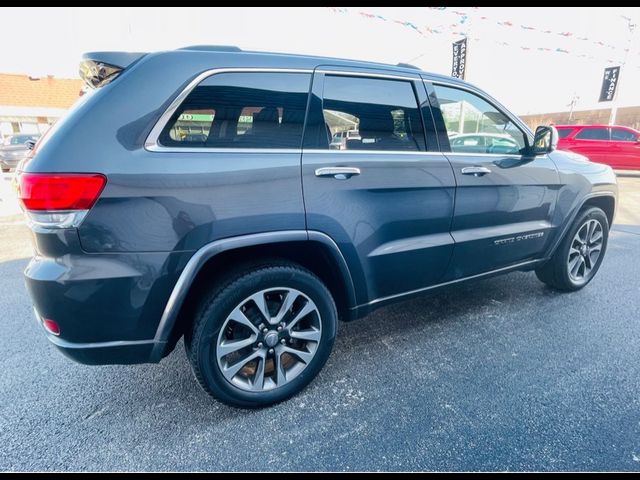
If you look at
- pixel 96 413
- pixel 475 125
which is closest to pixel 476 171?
pixel 475 125

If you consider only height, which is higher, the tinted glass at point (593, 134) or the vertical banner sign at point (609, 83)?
the vertical banner sign at point (609, 83)

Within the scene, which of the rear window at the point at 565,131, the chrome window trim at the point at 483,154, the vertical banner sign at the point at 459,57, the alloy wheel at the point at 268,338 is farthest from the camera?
the rear window at the point at 565,131

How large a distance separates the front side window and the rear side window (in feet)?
3.71

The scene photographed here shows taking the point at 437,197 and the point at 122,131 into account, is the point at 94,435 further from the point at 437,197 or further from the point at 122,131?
the point at 437,197

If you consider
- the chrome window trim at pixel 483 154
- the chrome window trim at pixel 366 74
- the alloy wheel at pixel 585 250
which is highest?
the chrome window trim at pixel 366 74

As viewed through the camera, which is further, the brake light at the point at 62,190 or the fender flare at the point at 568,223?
the fender flare at the point at 568,223

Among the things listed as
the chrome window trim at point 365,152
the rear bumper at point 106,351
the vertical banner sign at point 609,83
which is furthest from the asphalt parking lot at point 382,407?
the vertical banner sign at point 609,83

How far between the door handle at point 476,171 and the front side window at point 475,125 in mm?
164

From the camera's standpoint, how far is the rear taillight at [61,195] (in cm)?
145

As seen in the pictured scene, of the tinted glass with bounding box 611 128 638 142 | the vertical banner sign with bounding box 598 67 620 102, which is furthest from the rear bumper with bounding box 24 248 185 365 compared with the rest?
the vertical banner sign with bounding box 598 67 620 102

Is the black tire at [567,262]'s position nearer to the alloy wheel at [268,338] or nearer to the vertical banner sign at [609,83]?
the alloy wheel at [268,338]

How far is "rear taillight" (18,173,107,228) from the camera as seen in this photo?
1453 millimetres

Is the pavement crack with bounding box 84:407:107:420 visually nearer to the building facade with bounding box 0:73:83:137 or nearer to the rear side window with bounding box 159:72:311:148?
the rear side window with bounding box 159:72:311:148

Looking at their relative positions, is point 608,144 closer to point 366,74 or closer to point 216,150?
point 366,74
